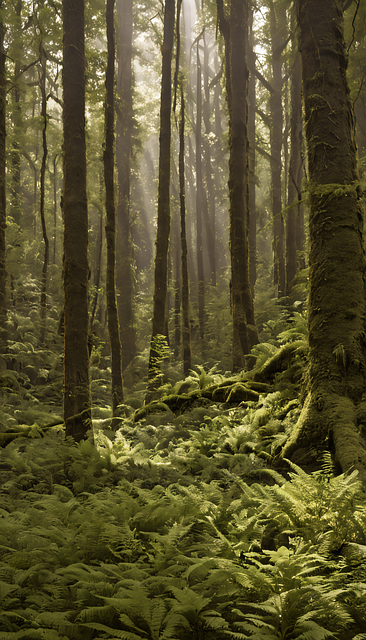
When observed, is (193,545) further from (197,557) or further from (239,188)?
(239,188)

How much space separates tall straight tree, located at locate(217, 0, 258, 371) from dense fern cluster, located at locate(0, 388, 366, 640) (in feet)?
17.0

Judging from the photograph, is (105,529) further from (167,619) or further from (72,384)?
(72,384)

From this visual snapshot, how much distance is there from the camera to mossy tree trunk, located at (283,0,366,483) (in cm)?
484

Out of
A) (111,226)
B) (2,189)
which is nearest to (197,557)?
(111,226)

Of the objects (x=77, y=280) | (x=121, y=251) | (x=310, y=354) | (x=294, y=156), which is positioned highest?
(x=294, y=156)

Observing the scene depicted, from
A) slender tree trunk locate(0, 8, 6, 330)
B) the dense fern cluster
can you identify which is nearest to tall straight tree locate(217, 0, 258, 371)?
the dense fern cluster

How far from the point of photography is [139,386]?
1593cm

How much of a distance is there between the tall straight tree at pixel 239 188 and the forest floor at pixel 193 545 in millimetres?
4159

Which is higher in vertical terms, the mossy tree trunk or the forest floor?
the mossy tree trunk

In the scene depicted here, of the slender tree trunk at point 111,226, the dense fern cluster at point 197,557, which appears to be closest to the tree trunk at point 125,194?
the slender tree trunk at point 111,226

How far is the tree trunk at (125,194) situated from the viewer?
19.1 meters

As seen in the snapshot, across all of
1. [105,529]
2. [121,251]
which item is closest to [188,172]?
[121,251]

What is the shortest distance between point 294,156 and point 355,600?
52.4 feet

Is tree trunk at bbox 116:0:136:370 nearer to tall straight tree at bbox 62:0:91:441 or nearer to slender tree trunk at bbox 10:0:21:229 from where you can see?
slender tree trunk at bbox 10:0:21:229
